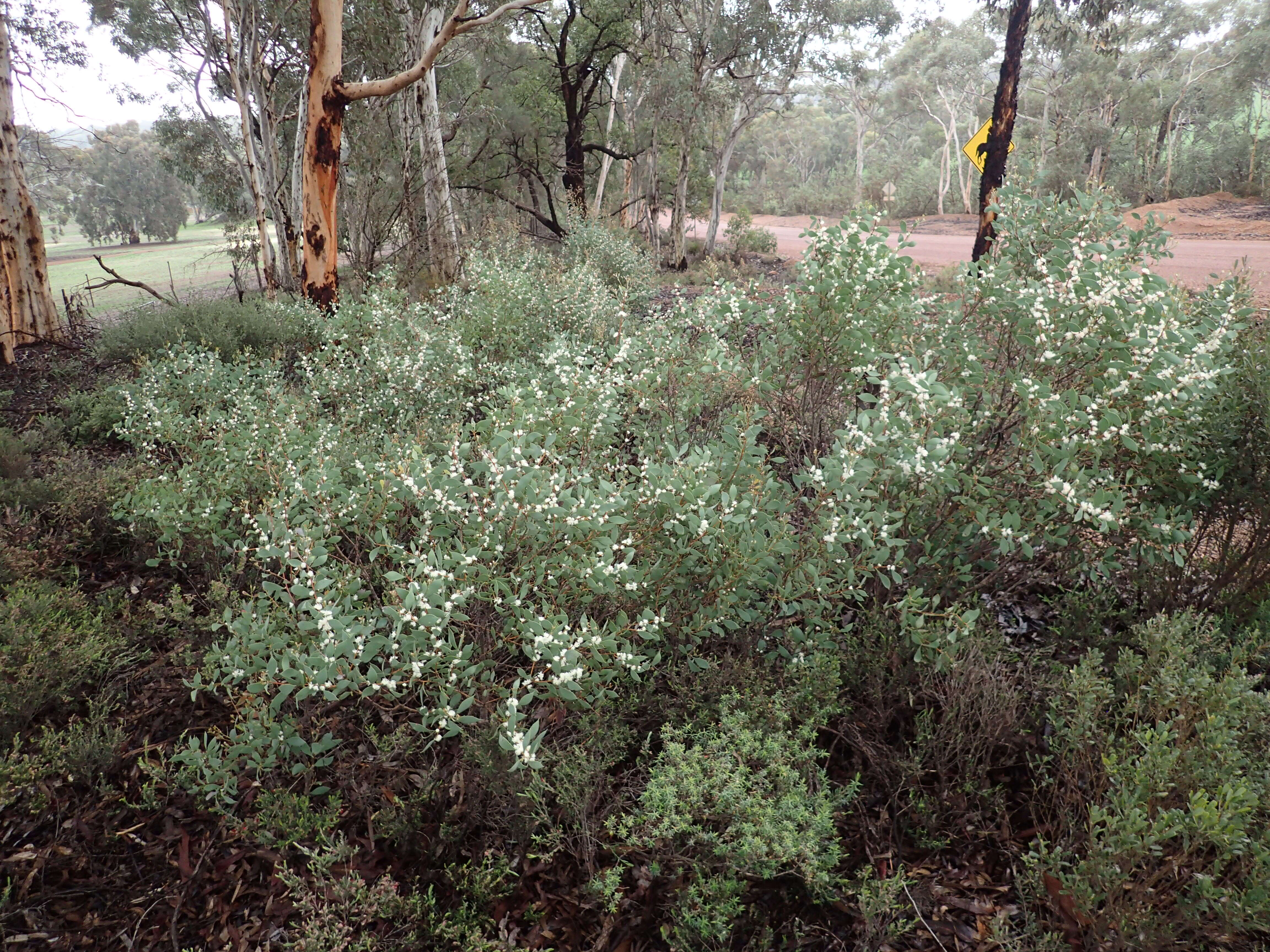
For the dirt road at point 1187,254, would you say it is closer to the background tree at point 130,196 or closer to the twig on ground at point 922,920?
the twig on ground at point 922,920

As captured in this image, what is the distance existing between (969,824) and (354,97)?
870 cm

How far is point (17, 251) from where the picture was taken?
9188 mm

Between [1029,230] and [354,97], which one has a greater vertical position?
[354,97]

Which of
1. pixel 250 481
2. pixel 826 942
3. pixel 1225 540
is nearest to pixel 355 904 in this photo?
pixel 826 942

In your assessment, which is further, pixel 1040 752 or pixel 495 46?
pixel 495 46

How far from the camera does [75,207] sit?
46.0 meters

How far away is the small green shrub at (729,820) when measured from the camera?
7.27 ft

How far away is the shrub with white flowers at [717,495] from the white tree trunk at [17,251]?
6.97 m

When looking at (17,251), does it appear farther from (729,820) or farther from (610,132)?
(610,132)

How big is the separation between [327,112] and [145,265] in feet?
138

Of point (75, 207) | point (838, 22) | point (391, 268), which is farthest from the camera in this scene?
point (75, 207)

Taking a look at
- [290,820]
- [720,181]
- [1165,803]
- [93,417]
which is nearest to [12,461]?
[93,417]

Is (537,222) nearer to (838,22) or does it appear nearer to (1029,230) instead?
(838,22)

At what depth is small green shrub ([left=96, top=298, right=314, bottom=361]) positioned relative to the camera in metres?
7.49
